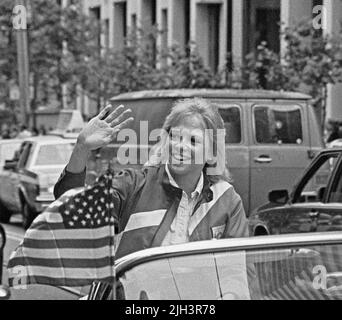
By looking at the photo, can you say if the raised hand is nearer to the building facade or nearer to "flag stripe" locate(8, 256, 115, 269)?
"flag stripe" locate(8, 256, 115, 269)

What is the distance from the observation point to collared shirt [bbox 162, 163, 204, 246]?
5.15 metres

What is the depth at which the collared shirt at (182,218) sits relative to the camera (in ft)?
16.9

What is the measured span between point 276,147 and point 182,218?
11.1m

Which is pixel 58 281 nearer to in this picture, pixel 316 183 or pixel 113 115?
pixel 113 115

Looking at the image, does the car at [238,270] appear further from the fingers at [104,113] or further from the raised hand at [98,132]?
the fingers at [104,113]

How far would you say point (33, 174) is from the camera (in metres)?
19.8

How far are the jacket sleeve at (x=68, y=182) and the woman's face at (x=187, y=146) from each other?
0.40 metres

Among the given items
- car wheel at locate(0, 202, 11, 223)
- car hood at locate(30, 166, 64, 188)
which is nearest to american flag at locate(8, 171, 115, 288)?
car hood at locate(30, 166, 64, 188)

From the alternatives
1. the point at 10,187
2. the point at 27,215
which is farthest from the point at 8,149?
the point at 27,215

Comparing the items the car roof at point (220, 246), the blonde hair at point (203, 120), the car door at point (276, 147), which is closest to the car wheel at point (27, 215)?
the car door at point (276, 147)

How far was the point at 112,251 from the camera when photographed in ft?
13.0

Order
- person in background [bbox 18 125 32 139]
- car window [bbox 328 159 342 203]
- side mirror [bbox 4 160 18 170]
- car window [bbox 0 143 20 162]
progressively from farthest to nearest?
person in background [bbox 18 125 32 139], car window [bbox 0 143 20 162], side mirror [bbox 4 160 18 170], car window [bbox 328 159 342 203]

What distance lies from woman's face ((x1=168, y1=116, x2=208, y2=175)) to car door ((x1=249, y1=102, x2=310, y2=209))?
10577 mm

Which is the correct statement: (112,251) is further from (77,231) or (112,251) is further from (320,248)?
(320,248)
